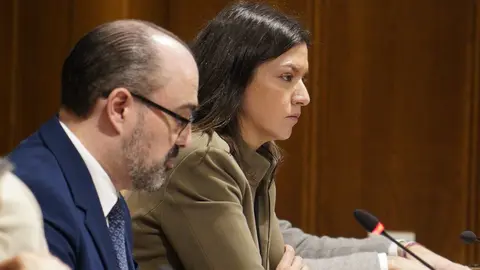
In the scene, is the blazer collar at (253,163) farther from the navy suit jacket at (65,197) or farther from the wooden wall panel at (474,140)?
the wooden wall panel at (474,140)

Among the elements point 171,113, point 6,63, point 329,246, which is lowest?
point 329,246

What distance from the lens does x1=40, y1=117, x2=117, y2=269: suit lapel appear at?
51.1 inches

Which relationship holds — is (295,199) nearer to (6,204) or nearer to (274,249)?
(274,249)

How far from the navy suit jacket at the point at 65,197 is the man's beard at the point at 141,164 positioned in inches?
3.4

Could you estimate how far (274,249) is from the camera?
2023 millimetres

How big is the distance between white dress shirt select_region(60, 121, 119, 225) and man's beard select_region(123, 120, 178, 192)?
43 mm

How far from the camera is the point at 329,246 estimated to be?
7.60 ft

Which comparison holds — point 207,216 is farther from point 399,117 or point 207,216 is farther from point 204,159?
point 399,117

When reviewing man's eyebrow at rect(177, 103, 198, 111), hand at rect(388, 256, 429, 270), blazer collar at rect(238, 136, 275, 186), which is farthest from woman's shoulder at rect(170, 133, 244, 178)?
hand at rect(388, 256, 429, 270)

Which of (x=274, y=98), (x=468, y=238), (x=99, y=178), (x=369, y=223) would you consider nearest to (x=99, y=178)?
(x=99, y=178)

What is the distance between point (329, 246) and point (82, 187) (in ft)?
3.80

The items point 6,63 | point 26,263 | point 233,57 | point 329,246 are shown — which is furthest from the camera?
point 6,63

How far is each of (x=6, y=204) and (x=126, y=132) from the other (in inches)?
15.1

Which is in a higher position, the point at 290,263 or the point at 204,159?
the point at 204,159
